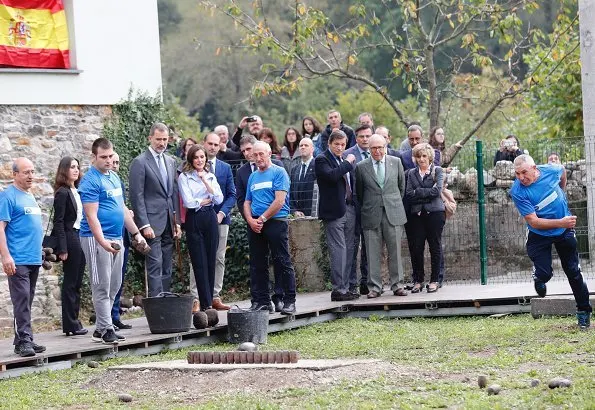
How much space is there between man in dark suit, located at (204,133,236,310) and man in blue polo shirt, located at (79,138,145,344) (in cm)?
216

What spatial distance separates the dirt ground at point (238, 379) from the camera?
367 inches

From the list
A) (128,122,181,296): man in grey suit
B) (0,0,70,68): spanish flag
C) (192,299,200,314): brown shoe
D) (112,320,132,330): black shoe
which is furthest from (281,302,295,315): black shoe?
(0,0,70,68): spanish flag

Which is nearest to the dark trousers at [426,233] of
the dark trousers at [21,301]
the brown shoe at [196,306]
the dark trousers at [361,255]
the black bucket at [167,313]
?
the dark trousers at [361,255]

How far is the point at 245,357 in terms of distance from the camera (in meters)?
10.2

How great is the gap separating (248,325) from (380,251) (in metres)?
3.04

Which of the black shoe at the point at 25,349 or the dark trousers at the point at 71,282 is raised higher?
the dark trousers at the point at 71,282

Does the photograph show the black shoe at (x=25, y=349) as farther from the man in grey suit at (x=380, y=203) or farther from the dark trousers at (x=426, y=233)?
the dark trousers at (x=426, y=233)

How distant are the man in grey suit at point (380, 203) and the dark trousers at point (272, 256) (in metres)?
1.67

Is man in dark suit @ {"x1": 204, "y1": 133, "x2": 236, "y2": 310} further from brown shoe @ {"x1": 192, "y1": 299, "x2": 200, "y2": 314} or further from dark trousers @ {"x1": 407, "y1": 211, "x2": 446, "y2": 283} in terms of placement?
dark trousers @ {"x1": 407, "y1": 211, "x2": 446, "y2": 283}

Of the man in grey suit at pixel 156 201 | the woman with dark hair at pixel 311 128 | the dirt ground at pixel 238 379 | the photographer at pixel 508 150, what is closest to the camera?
the dirt ground at pixel 238 379

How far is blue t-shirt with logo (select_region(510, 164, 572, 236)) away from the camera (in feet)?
39.0

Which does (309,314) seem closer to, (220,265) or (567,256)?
(220,265)

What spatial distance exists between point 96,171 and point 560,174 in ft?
14.2

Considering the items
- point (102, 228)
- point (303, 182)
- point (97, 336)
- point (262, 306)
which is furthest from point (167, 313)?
point (303, 182)
